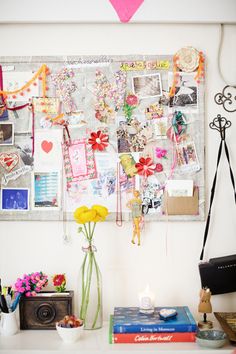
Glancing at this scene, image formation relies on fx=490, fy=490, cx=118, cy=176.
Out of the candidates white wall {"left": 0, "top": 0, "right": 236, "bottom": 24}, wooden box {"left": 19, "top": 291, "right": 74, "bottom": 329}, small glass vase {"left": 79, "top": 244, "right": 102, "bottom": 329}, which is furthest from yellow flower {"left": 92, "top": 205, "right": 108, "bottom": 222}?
white wall {"left": 0, "top": 0, "right": 236, "bottom": 24}

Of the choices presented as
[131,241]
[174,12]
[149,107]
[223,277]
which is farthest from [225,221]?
[174,12]

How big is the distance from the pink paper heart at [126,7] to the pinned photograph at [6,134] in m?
0.72

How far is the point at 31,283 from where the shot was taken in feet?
7.16

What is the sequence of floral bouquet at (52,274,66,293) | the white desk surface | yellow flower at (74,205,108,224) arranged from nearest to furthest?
1. the white desk surface
2. yellow flower at (74,205,108,224)
3. floral bouquet at (52,274,66,293)

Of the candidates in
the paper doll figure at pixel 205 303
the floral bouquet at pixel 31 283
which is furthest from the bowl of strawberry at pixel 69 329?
the paper doll figure at pixel 205 303

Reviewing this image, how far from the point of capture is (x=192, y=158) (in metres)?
2.29

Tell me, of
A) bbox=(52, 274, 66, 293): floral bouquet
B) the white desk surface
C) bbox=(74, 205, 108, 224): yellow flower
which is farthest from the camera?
bbox=(52, 274, 66, 293): floral bouquet

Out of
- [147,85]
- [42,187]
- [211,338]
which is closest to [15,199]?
[42,187]

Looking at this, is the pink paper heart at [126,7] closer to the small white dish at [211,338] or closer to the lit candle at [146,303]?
the lit candle at [146,303]

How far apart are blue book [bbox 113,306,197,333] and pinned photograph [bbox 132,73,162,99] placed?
99cm

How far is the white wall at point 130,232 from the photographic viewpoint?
2.30 m

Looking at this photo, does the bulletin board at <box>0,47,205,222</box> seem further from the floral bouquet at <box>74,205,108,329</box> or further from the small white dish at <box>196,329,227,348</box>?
the small white dish at <box>196,329,227,348</box>

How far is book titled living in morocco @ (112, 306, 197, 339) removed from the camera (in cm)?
Result: 197

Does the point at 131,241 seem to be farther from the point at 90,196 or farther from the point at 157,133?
the point at 157,133
